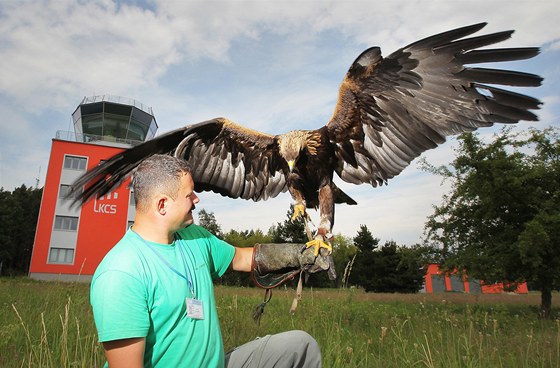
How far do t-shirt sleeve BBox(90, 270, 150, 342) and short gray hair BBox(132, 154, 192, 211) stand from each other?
0.44m

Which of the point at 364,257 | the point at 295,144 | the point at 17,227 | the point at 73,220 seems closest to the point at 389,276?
the point at 364,257

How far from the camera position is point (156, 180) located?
1.94 m

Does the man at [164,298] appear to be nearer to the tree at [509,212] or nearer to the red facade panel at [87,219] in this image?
the tree at [509,212]

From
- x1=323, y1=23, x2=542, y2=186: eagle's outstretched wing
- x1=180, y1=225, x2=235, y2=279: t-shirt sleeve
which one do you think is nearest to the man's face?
x1=180, y1=225, x2=235, y2=279: t-shirt sleeve

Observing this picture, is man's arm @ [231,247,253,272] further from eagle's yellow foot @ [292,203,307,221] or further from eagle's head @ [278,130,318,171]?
eagle's head @ [278,130,318,171]

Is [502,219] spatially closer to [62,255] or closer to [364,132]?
[364,132]

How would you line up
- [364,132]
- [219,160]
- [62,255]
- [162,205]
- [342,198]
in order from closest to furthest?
[162,205] < [364,132] < [342,198] < [219,160] < [62,255]

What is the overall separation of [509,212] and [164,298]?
1472 cm

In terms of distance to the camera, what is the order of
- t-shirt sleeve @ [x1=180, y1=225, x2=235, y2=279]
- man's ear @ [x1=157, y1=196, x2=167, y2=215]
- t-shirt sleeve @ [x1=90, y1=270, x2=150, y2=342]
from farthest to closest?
t-shirt sleeve @ [x1=180, y1=225, x2=235, y2=279] → man's ear @ [x1=157, y1=196, x2=167, y2=215] → t-shirt sleeve @ [x1=90, y1=270, x2=150, y2=342]

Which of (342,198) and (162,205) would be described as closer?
(162,205)

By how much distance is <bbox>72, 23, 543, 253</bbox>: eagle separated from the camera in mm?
3629

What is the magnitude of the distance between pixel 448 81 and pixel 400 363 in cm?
303

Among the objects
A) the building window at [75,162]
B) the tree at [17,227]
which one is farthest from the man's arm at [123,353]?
the tree at [17,227]

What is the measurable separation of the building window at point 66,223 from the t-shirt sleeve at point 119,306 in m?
40.8
